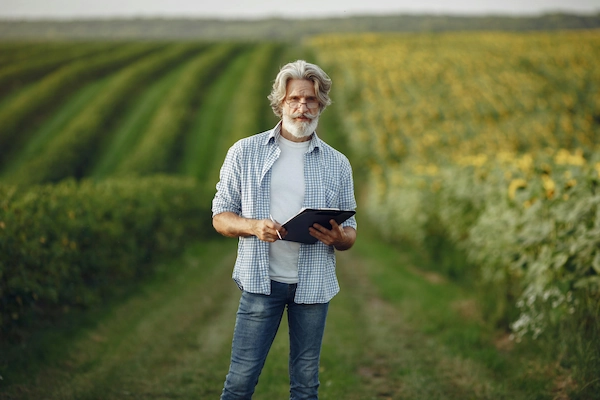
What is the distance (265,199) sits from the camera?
2.88m

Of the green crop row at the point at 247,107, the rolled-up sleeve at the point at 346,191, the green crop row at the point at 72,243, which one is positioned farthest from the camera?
the green crop row at the point at 247,107

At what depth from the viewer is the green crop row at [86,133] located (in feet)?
66.5

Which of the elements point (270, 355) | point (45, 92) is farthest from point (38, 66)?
point (270, 355)

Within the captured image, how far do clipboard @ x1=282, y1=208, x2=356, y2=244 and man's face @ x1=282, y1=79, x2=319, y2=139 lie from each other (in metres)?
0.51

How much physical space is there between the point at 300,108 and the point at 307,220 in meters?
0.61

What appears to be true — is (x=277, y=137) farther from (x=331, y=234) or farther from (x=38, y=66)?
(x=38, y=66)

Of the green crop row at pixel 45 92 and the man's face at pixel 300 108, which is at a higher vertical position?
the green crop row at pixel 45 92

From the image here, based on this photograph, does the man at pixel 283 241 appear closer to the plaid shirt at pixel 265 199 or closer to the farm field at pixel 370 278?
the plaid shirt at pixel 265 199

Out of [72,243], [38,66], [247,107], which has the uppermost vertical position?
[38,66]

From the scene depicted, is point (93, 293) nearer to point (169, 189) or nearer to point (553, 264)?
point (553, 264)

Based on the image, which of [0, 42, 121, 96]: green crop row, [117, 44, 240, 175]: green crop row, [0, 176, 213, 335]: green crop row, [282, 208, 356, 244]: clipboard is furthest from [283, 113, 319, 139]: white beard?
[0, 42, 121, 96]: green crop row

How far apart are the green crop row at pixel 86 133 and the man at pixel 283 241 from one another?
1705cm

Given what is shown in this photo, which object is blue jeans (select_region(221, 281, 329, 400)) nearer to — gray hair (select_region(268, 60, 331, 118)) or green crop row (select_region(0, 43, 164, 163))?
gray hair (select_region(268, 60, 331, 118))

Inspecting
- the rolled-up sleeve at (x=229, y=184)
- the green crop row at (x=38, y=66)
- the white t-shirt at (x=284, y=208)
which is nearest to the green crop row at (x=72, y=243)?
the rolled-up sleeve at (x=229, y=184)
